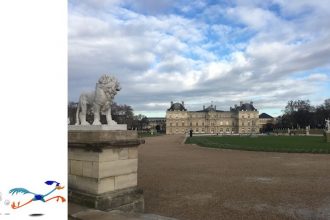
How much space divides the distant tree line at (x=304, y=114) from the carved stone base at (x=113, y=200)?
10134 centimetres

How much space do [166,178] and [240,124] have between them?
13795cm

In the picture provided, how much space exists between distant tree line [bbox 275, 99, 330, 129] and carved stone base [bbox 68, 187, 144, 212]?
101 meters

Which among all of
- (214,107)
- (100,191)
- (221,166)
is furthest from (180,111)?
(100,191)

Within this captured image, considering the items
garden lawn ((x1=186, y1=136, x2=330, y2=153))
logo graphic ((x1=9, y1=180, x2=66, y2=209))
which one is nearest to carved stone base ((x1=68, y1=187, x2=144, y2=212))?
logo graphic ((x1=9, y1=180, x2=66, y2=209))

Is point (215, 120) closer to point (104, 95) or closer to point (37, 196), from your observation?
point (104, 95)

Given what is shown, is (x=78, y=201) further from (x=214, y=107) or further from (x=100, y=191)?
(x=214, y=107)

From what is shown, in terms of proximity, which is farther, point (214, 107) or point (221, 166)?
point (214, 107)

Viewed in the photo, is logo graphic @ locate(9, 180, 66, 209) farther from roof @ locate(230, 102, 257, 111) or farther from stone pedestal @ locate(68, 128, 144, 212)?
roof @ locate(230, 102, 257, 111)

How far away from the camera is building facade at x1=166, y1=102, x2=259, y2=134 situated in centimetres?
14366

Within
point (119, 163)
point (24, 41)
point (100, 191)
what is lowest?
point (100, 191)

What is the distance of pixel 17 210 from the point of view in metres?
4.33

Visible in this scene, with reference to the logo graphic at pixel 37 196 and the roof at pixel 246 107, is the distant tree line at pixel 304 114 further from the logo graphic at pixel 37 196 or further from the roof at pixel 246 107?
the logo graphic at pixel 37 196

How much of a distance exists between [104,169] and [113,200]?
2.04 feet

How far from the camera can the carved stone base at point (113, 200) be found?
6.86m
